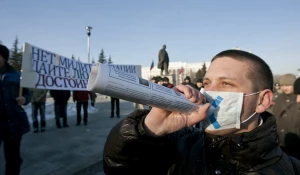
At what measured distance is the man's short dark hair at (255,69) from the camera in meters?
1.64

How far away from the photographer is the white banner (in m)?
0.83

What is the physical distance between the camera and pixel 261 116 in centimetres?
170

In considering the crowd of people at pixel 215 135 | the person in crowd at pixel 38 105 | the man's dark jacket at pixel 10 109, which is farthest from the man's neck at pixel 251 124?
the person in crowd at pixel 38 105

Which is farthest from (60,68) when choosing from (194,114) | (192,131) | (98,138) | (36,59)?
(194,114)

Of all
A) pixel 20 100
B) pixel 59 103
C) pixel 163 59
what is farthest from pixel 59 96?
pixel 163 59

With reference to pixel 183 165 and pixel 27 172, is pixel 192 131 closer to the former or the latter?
pixel 183 165

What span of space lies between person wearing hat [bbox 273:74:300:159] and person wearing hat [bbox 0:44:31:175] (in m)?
3.84

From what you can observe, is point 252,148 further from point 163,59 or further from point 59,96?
point 163,59

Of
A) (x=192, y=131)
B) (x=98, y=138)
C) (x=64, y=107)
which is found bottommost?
(x=98, y=138)

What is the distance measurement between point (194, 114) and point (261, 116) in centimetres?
71

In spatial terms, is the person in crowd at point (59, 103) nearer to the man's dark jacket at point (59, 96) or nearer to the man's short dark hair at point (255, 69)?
the man's dark jacket at point (59, 96)

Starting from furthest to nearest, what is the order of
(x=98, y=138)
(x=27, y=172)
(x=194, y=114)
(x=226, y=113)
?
(x=98, y=138) → (x=27, y=172) → (x=226, y=113) → (x=194, y=114)

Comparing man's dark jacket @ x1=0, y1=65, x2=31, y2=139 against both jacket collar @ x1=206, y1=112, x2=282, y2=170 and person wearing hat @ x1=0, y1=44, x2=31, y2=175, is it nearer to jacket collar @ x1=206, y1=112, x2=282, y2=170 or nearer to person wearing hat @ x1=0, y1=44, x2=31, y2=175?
person wearing hat @ x1=0, y1=44, x2=31, y2=175

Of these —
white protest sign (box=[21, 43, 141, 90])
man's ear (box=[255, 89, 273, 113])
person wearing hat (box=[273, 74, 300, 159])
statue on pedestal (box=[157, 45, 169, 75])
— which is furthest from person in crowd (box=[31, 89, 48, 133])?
statue on pedestal (box=[157, 45, 169, 75])
